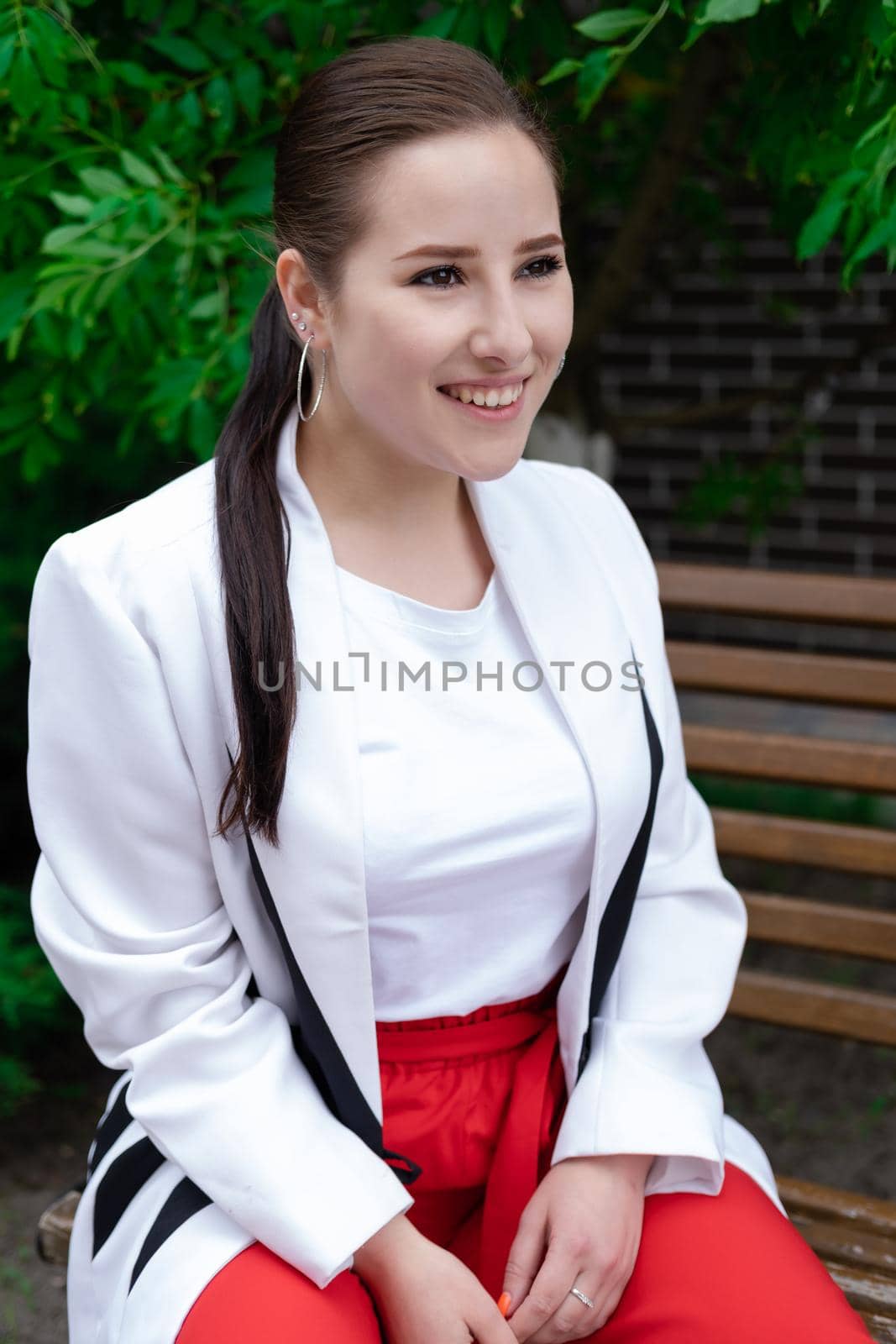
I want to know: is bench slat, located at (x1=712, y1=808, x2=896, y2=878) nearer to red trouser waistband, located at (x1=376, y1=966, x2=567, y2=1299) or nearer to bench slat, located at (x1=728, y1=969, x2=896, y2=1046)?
bench slat, located at (x1=728, y1=969, x2=896, y2=1046)

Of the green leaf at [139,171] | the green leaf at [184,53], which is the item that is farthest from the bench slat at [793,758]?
the green leaf at [184,53]

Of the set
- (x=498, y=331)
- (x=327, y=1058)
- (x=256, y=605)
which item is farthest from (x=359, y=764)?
(x=498, y=331)

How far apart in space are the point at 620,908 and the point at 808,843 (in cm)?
74

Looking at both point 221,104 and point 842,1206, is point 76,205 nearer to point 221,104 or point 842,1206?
point 221,104

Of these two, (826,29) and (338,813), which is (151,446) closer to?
(826,29)

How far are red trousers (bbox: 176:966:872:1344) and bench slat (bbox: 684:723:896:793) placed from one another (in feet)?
2.42

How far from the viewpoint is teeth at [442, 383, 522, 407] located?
1.47 m

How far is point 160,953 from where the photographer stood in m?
1.50

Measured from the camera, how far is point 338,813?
147 cm

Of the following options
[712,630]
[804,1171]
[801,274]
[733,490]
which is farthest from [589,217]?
[804,1171]

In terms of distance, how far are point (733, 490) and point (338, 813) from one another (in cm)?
272

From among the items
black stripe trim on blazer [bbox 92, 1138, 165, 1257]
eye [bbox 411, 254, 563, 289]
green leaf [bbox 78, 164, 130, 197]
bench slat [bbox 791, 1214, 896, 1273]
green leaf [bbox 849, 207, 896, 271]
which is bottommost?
bench slat [bbox 791, 1214, 896, 1273]

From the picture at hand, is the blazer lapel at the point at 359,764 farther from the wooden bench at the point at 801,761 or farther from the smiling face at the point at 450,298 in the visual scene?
the wooden bench at the point at 801,761

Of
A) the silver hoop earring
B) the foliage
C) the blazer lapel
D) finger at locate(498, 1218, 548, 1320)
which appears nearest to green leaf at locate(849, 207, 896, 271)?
the blazer lapel
